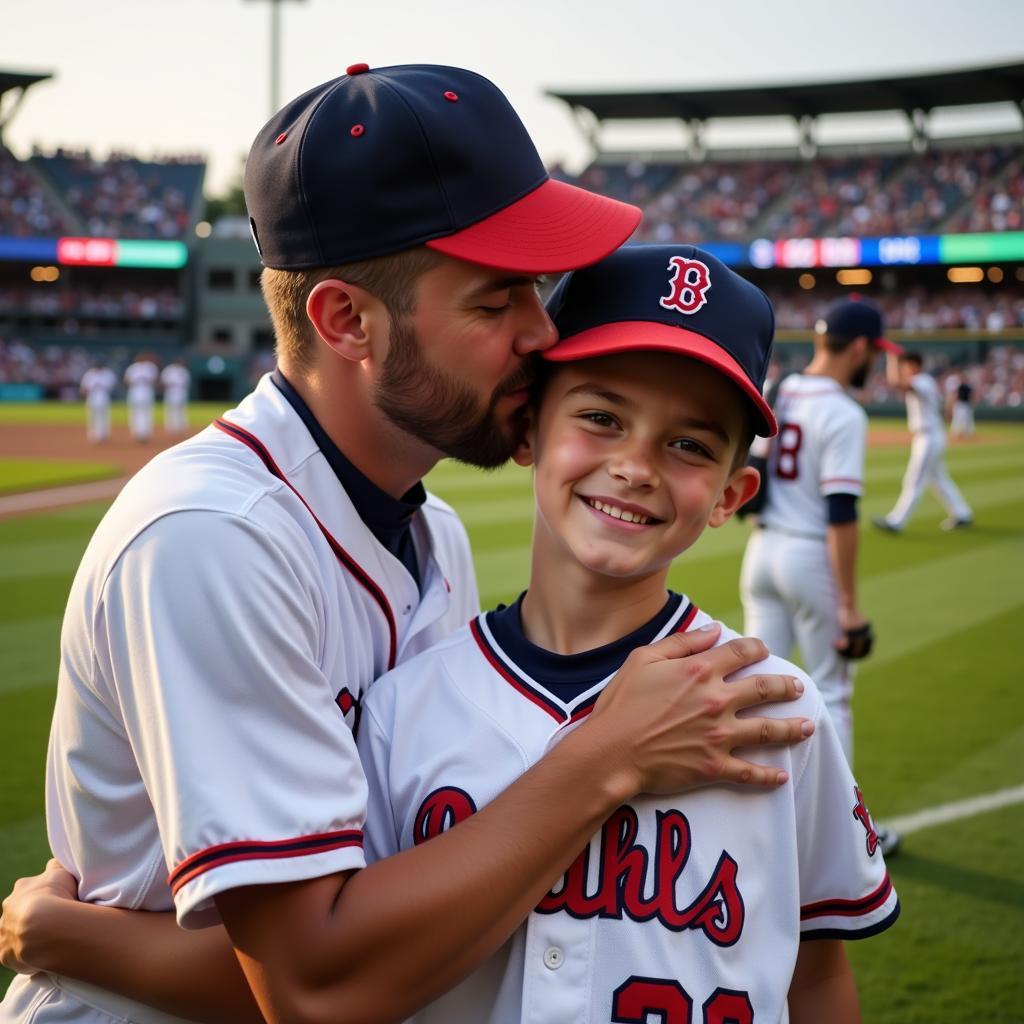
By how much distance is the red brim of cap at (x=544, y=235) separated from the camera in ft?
5.84

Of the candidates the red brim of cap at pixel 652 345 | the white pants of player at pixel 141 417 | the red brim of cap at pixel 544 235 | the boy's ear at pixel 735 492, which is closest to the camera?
the red brim of cap at pixel 652 345

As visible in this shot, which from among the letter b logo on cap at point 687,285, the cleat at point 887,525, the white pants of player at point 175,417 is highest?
the letter b logo on cap at point 687,285

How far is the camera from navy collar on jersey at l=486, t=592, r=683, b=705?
180 cm

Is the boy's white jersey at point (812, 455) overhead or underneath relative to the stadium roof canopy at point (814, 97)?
underneath

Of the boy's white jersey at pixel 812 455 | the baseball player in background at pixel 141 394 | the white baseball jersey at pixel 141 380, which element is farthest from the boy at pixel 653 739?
the white baseball jersey at pixel 141 380

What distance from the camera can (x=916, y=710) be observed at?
19.8ft

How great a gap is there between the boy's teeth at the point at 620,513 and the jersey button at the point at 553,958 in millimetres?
652

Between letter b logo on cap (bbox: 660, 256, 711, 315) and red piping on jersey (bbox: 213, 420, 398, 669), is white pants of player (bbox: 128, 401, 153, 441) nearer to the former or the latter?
red piping on jersey (bbox: 213, 420, 398, 669)

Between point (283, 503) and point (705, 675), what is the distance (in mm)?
705

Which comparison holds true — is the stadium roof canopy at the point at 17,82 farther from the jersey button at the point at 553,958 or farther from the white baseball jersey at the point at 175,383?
the jersey button at the point at 553,958

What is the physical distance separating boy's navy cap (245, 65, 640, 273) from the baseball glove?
Result: 130 inches

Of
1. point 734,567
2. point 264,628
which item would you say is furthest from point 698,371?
point 734,567

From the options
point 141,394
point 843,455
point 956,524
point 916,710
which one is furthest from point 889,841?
point 141,394

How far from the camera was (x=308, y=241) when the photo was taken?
1.77 metres
